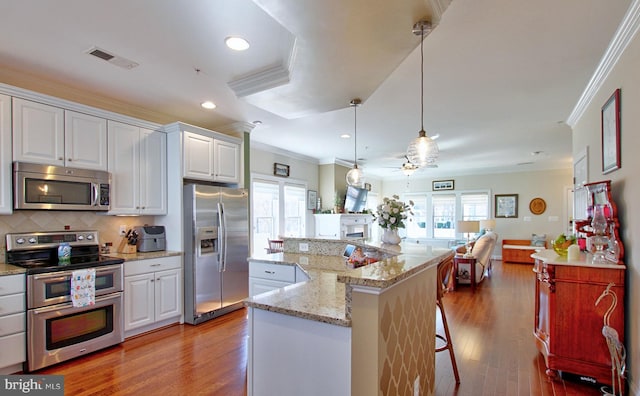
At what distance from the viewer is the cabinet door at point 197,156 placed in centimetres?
387

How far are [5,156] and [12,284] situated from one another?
3.53ft

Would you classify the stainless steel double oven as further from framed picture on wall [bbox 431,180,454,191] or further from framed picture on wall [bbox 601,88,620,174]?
framed picture on wall [bbox 431,180,454,191]

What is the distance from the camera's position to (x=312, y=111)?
128 inches

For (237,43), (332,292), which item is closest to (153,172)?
(237,43)

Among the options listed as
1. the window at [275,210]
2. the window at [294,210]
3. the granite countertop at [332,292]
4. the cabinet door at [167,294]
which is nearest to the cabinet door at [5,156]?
the cabinet door at [167,294]

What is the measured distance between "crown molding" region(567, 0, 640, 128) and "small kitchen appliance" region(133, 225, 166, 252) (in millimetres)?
4614

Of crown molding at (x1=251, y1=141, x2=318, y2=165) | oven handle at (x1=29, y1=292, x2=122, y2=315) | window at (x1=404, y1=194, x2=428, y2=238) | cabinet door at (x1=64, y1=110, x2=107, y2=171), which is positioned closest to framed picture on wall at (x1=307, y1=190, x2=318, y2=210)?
crown molding at (x1=251, y1=141, x2=318, y2=165)

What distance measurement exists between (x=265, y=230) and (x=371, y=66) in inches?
173

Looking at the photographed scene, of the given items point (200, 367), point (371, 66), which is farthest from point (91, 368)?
point (371, 66)

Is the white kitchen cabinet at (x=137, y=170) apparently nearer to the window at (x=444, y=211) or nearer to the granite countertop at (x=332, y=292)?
the granite countertop at (x=332, y=292)

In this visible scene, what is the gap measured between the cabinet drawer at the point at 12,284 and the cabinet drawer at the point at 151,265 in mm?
802

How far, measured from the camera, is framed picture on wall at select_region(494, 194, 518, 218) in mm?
8992

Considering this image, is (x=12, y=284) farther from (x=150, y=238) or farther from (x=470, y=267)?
(x=470, y=267)

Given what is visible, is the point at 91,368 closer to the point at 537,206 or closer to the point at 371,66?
the point at 371,66
